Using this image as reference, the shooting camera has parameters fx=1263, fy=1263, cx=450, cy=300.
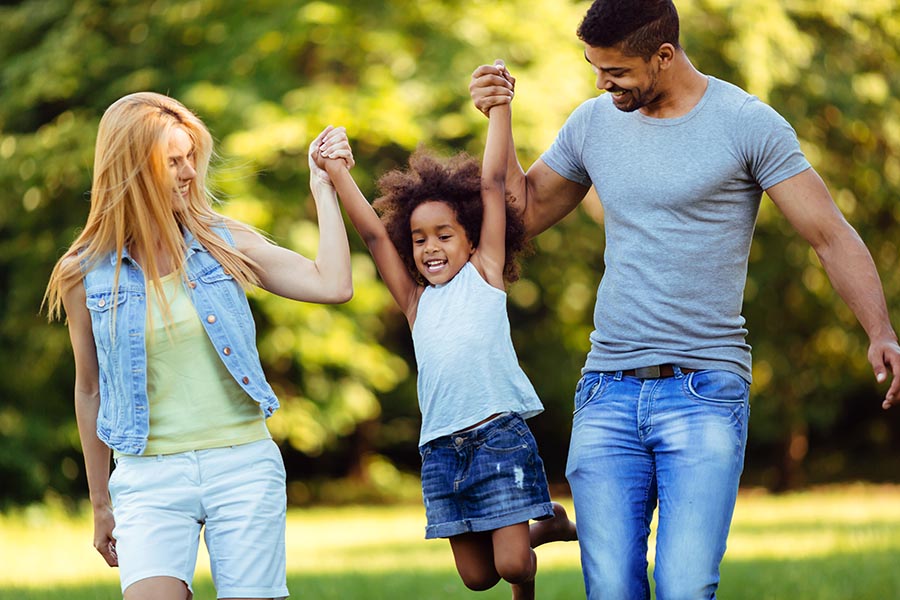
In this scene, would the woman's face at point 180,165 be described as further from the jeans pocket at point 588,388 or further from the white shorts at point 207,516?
the jeans pocket at point 588,388

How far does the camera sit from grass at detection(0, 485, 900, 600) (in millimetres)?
6836

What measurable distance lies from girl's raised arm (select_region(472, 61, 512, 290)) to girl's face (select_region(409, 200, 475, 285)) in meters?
0.07

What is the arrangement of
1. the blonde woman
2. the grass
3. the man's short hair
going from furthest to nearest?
the grass < the man's short hair < the blonde woman

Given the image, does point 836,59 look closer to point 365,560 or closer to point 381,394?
point 381,394

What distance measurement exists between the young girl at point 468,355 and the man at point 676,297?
0.28 metres

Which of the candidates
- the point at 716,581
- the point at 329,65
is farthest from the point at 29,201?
the point at 716,581

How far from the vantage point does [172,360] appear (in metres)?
3.79

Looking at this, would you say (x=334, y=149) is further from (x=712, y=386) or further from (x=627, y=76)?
(x=712, y=386)

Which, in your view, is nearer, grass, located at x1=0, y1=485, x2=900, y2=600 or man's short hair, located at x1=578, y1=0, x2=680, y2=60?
man's short hair, located at x1=578, y1=0, x2=680, y2=60

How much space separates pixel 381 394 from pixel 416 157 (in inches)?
611

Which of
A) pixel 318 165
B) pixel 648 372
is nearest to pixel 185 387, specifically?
pixel 318 165

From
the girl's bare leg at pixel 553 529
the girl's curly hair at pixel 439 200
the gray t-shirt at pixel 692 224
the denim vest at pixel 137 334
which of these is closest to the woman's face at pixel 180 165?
the denim vest at pixel 137 334

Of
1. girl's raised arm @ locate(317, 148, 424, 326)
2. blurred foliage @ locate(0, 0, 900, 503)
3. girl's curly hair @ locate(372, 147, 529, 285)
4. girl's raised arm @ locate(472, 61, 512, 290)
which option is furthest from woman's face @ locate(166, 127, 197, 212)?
blurred foliage @ locate(0, 0, 900, 503)

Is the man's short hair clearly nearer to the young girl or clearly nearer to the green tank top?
the young girl
